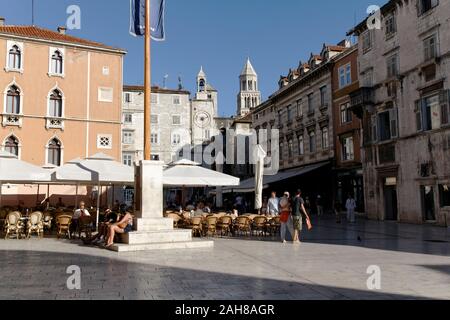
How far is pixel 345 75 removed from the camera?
104ft

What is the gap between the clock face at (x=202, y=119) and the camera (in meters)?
66.7

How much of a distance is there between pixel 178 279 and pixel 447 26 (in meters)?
20.0

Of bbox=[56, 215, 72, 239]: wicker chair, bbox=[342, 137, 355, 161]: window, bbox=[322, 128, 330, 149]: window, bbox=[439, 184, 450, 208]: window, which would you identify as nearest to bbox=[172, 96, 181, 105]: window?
bbox=[322, 128, 330, 149]: window

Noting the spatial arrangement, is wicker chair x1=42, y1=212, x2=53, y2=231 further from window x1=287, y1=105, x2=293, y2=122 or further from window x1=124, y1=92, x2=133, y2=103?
window x1=124, y1=92, x2=133, y2=103

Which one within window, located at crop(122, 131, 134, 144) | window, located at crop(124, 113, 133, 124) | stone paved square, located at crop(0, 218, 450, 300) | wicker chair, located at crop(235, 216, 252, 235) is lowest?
stone paved square, located at crop(0, 218, 450, 300)

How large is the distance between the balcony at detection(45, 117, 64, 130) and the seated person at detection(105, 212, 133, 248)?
1992 centimetres

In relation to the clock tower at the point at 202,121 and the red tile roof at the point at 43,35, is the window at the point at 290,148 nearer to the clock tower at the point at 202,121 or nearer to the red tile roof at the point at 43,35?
the red tile roof at the point at 43,35

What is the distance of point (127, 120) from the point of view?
59.0m

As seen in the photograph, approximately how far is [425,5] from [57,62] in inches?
963

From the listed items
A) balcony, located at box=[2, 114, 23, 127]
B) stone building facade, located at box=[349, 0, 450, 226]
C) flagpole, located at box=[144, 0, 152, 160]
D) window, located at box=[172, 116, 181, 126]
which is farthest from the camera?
window, located at box=[172, 116, 181, 126]

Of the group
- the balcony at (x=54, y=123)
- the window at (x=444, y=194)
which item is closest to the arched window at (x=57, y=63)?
the balcony at (x=54, y=123)

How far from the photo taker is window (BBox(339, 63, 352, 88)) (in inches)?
1229

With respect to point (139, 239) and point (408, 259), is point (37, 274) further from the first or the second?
point (408, 259)

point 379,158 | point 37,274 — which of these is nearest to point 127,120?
point 379,158
